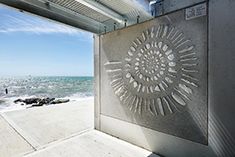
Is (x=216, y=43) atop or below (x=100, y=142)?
atop

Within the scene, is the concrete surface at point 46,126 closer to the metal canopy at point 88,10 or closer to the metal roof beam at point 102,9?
the metal canopy at point 88,10

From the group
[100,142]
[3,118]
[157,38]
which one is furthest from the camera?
[3,118]

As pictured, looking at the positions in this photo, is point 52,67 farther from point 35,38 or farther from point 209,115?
point 209,115

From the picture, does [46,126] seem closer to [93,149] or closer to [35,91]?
[93,149]

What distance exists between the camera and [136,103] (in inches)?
80.1

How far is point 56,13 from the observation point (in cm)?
186

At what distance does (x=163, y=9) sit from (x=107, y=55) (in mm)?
1158

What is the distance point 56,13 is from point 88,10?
44 cm

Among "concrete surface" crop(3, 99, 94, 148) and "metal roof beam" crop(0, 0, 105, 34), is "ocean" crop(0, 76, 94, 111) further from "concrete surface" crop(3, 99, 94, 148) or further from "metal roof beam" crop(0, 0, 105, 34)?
"metal roof beam" crop(0, 0, 105, 34)

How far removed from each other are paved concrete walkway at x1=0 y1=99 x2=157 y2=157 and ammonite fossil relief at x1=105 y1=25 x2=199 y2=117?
66 cm

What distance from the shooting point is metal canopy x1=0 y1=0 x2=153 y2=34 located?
160 cm

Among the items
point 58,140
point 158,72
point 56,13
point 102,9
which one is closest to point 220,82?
point 158,72

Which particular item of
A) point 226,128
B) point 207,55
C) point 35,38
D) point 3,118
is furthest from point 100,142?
point 35,38

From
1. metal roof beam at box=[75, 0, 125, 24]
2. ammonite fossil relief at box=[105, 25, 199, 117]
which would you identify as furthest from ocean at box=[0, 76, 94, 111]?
metal roof beam at box=[75, 0, 125, 24]
